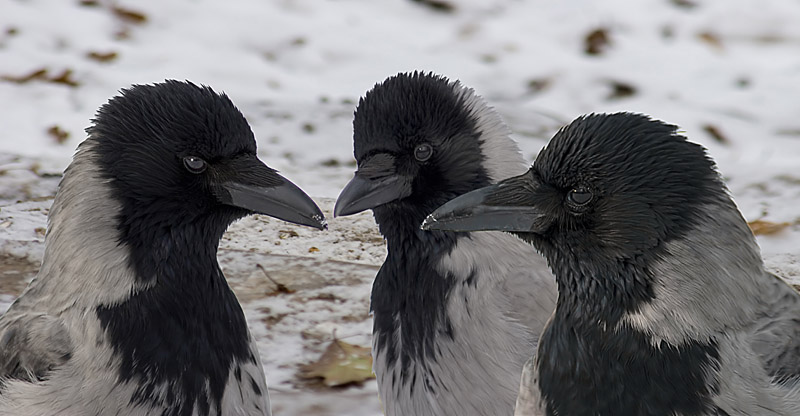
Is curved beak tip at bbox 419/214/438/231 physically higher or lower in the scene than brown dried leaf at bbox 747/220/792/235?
lower

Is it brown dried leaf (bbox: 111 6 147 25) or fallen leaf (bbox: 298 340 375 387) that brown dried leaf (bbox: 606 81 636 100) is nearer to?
brown dried leaf (bbox: 111 6 147 25)

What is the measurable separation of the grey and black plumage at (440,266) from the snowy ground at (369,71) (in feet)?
5.33

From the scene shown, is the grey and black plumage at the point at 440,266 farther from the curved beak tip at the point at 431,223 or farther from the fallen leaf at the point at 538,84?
the fallen leaf at the point at 538,84

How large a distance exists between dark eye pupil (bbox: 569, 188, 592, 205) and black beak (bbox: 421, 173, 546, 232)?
0.11m

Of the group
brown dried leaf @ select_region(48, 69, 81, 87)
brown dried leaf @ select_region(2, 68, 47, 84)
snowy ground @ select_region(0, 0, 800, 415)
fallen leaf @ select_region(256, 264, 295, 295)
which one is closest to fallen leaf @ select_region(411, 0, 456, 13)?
snowy ground @ select_region(0, 0, 800, 415)

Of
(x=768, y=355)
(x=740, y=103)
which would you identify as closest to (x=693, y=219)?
(x=768, y=355)

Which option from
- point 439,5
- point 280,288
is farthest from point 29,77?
point 280,288

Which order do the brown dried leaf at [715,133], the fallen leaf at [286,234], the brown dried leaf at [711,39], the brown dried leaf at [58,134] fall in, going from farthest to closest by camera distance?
the brown dried leaf at [711,39] < the brown dried leaf at [715,133] < the brown dried leaf at [58,134] < the fallen leaf at [286,234]

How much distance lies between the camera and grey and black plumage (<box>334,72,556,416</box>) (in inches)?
151

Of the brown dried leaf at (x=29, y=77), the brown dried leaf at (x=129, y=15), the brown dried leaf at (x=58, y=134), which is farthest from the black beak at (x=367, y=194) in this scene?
the brown dried leaf at (x=129, y=15)

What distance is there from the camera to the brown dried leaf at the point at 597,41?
963 cm

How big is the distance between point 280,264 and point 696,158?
9.42ft

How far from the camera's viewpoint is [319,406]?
4301 mm

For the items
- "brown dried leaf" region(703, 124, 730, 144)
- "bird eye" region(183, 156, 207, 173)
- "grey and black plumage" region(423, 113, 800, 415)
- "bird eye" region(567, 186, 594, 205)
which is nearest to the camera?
"grey and black plumage" region(423, 113, 800, 415)
